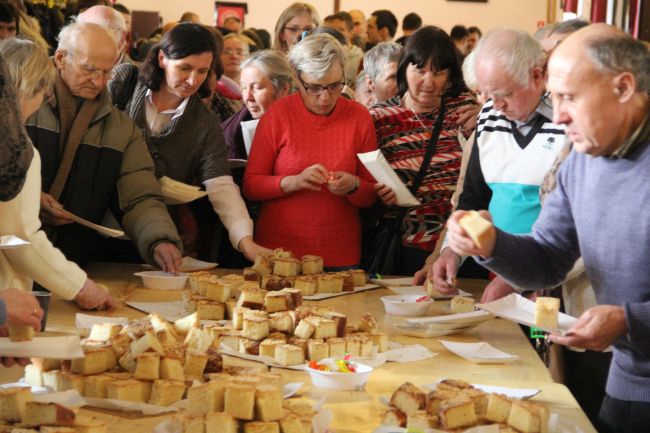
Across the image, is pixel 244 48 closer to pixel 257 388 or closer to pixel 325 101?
pixel 325 101

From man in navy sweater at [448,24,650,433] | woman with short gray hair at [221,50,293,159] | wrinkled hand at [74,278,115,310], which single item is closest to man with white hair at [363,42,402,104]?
woman with short gray hair at [221,50,293,159]

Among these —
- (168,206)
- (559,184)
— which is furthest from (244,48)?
(559,184)

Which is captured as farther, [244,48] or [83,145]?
[244,48]

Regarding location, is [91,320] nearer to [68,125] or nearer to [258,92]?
[68,125]

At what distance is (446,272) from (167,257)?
0.97 metres

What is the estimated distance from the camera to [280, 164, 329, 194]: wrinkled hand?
3.68 metres

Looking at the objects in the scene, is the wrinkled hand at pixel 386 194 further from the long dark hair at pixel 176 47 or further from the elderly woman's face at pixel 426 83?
the long dark hair at pixel 176 47

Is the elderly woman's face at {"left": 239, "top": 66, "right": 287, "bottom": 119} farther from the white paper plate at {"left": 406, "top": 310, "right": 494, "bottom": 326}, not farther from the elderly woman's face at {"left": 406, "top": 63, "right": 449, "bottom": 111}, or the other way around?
the white paper plate at {"left": 406, "top": 310, "right": 494, "bottom": 326}

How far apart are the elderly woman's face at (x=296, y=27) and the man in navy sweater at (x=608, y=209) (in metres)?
3.25

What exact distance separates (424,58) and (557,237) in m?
1.60

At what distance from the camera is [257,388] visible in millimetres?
1971

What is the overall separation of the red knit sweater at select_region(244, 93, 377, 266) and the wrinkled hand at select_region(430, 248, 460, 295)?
603 millimetres

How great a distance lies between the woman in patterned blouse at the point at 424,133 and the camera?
4.01 meters

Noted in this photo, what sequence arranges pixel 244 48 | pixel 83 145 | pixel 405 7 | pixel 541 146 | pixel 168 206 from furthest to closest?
1. pixel 405 7
2. pixel 244 48
3. pixel 168 206
4. pixel 83 145
5. pixel 541 146
